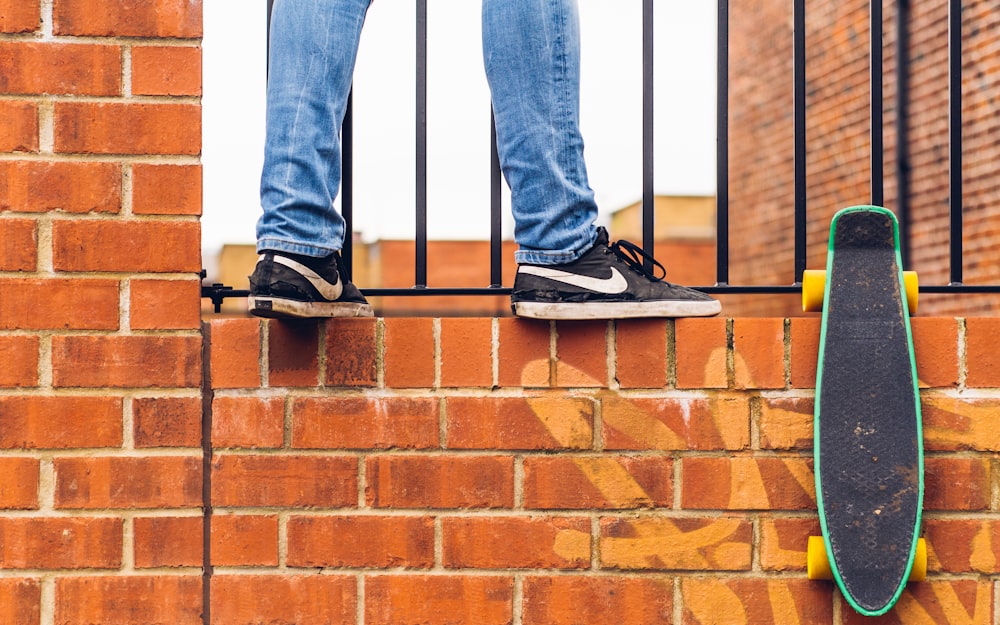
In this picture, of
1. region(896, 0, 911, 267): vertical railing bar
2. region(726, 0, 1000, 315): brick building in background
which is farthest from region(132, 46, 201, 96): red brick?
region(896, 0, 911, 267): vertical railing bar

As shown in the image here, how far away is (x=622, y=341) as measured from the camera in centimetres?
163

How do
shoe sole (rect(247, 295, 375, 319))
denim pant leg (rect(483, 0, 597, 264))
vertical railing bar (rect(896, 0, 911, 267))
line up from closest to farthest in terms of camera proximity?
shoe sole (rect(247, 295, 375, 319)) → denim pant leg (rect(483, 0, 597, 264)) → vertical railing bar (rect(896, 0, 911, 267))

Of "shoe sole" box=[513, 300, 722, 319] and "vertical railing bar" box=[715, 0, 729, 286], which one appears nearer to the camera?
"shoe sole" box=[513, 300, 722, 319]

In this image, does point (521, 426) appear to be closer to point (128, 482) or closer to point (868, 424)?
point (868, 424)

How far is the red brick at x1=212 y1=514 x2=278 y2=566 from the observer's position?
1.61m

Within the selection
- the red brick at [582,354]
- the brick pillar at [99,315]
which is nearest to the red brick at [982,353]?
the red brick at [582,354]

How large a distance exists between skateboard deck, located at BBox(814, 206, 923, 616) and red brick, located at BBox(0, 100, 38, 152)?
137cm

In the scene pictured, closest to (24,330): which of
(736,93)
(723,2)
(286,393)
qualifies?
(286,393)

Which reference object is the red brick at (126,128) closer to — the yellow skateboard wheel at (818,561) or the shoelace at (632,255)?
the shoelace at (632,255)

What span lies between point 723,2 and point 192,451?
124cm

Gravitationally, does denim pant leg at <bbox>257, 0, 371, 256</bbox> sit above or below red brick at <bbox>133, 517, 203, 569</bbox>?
above

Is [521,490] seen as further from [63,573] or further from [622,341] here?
[63,573]

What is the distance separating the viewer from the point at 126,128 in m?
1.62

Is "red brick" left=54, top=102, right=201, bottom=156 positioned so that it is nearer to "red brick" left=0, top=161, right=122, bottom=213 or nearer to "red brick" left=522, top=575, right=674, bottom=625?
"red brick" left=0, top=161, right=122, bottom=213
